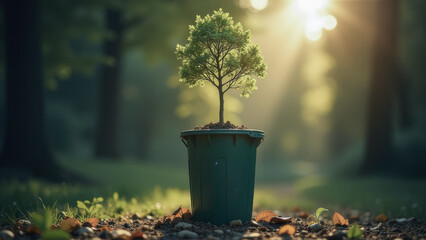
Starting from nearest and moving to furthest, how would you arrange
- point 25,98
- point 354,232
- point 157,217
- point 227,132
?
1. point 354,232
2. point 227,132
3. point 157,217
4. point 25,98

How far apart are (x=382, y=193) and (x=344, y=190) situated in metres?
1.45

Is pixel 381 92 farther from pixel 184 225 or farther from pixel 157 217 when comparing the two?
pixel 184 225

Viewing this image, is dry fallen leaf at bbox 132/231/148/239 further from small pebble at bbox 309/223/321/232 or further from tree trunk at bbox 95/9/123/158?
tree trunk at bbox 95/9/123/158

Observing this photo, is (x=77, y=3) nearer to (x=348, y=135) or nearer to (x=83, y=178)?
(x=83, y=178)

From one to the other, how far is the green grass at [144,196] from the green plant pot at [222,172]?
4.65 ft

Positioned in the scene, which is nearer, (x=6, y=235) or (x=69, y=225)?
(x=6, y=235)

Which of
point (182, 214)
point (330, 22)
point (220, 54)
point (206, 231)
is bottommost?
point (206, 231)

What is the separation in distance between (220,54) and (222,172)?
1446 mm

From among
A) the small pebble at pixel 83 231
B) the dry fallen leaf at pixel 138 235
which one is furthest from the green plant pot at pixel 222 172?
the small pebble at pixel 83 231

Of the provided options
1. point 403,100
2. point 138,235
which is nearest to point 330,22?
point 403,100

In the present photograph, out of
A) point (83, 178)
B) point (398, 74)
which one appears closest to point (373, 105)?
point (398, 74)

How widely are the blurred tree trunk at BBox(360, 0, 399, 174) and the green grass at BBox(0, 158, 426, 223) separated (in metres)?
1.47

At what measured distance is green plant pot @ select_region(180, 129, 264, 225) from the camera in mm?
4312

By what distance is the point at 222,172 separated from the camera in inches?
170
